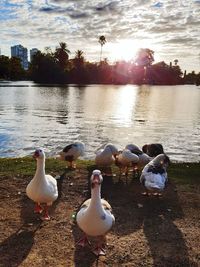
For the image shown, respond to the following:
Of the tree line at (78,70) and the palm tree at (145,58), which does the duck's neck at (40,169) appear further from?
the palm tree at (145,58)

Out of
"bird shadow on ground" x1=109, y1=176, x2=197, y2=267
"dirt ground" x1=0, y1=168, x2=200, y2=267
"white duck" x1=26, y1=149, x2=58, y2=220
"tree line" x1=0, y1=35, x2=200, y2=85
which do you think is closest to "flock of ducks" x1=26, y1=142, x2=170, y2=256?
"white duck" x1=26, y1=149, x2=58, y2=220

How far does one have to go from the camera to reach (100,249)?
6.41m

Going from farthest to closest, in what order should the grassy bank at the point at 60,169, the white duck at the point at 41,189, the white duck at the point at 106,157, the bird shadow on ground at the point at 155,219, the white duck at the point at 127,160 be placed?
the white duck at the point at 106,157
the grassy bank at the point at 60,169
the white duck at the point at 127,160
the white duck at the point at 41,189
the bird shadow on ground at the point at 155,219

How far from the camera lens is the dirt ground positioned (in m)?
6.23

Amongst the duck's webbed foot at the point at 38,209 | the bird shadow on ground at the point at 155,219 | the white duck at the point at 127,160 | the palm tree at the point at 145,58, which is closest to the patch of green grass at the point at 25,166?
the white duck at the point at 127,160

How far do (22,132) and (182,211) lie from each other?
17.1 meters

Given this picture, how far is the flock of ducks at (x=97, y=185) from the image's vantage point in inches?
247

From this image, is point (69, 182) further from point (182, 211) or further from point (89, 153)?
point (89, 153)

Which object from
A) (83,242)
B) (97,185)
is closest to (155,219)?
(83,242)

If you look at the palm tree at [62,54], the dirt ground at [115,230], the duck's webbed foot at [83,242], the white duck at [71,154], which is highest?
the palm tree at [62,54]

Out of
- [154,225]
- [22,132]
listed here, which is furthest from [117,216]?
[22,132]

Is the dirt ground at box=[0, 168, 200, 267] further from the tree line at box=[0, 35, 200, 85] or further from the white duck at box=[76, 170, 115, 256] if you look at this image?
the tree line at box=[0, 35, 200, 85]

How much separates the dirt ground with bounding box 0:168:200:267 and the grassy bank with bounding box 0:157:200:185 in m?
0.85

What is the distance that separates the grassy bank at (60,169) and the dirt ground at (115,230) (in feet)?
2.79
